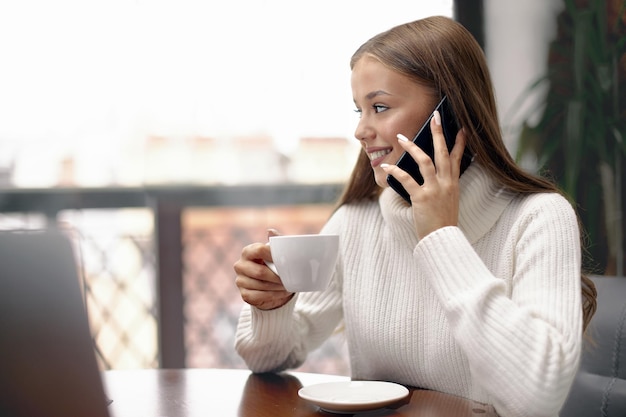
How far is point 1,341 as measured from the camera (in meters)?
0.62

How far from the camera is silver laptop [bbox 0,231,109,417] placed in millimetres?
594

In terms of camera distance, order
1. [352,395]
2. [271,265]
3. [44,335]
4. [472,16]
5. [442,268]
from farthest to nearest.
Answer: [472,16] < [271,265] < [442,268] < [352,395] < [44,335]

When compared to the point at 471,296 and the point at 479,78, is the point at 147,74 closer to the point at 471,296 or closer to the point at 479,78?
the point at 479,78

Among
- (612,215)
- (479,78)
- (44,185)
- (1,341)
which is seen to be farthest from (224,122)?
(1,341)

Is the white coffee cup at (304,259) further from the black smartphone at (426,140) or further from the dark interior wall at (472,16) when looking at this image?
the dark interior wall at (472,16)

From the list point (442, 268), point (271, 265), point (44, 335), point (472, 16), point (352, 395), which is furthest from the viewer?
point (472, 16)

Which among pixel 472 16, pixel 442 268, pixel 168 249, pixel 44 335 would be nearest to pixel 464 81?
pixel 442 268

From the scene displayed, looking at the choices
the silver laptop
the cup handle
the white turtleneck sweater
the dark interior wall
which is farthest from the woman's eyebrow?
the dark interior wall

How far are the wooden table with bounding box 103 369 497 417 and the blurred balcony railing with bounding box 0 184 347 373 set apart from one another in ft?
4.34

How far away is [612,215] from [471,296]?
1.12 m

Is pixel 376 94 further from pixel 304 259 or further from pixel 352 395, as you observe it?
pixel 352 395

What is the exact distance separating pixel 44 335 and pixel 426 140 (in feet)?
2.30

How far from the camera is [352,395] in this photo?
933mm

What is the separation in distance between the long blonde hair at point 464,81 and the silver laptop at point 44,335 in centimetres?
74
